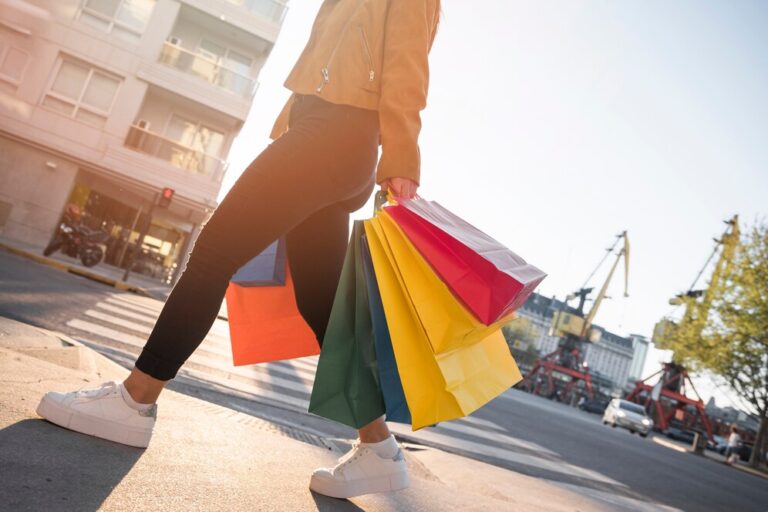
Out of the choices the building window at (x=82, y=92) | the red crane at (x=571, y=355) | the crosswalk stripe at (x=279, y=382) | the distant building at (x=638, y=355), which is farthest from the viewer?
the distant building at (x=638, y=355)

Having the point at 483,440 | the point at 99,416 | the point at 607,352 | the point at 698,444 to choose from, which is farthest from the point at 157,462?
the point at 607,352

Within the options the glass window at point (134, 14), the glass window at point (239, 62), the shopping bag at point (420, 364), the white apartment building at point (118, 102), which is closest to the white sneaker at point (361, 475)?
the shopping bag at point (420, 364)

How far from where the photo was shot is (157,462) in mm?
1375

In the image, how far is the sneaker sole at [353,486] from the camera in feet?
5.25

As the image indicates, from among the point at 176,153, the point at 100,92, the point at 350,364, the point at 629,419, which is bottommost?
the point at 629,419

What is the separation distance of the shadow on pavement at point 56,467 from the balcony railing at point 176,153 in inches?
669

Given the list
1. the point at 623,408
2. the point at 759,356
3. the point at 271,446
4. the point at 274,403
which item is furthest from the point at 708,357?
the point at 271,446

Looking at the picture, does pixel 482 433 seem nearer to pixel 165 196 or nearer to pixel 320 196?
pixel 320 196

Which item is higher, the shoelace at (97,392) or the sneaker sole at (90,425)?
the shoelace at (97,392)

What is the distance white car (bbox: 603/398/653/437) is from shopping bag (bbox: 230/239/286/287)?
25.2m

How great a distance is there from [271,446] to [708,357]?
2540 cm

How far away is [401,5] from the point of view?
70.0 inches

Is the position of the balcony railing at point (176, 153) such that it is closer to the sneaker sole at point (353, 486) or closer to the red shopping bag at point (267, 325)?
the red shopping bag at point (267, 325)

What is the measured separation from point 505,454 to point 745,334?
2143 cm
